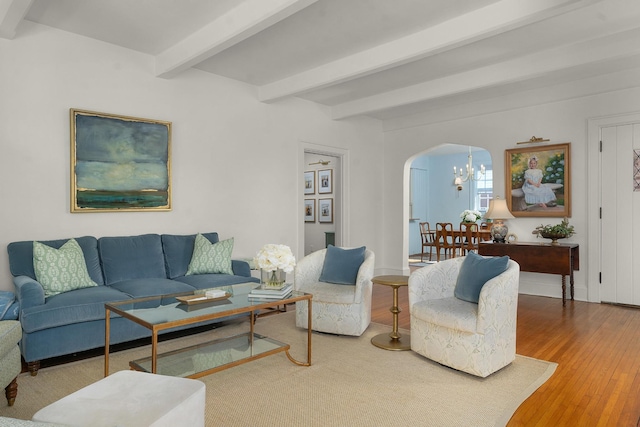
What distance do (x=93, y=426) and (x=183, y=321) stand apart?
3.41ft

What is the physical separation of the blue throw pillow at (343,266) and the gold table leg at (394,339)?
54 cm

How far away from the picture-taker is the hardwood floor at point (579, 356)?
7.90 ft

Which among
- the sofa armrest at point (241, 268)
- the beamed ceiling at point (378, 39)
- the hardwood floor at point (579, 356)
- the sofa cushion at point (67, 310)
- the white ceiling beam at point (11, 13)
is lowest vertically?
the hardwood floor at point (579, 356)

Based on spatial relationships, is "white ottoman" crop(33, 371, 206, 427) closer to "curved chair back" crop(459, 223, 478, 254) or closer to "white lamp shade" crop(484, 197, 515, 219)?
"white lamp shade" crop(484, 197, 515, 219)

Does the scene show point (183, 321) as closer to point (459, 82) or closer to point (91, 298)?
point (91, 298)

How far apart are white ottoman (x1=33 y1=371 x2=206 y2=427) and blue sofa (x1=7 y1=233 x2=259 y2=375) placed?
1.60m

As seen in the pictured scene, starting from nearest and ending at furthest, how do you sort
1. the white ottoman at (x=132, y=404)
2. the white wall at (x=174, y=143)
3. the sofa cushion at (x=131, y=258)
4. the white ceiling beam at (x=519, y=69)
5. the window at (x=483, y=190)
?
the white ottoman at (x=132, y=404), the white wall at (x=174, y=143), the sofa cushion at (x=131, y=258), the white ceiling beam at (x=519, y=69), the window at (x=483, y=190)

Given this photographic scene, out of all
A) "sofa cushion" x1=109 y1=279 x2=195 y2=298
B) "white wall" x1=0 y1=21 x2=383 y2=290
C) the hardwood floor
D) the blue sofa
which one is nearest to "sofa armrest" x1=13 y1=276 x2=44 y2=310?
the blue sofa

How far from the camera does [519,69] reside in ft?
14.8

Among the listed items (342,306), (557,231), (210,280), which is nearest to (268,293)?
(342,306)

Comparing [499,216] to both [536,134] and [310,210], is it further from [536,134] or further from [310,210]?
[310,210]

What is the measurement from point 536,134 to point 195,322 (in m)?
5.02

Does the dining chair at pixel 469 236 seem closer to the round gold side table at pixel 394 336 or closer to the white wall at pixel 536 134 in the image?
the white wall at pixel 536 134

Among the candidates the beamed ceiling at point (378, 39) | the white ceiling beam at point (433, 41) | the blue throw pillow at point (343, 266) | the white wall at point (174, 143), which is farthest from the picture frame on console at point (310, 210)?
the blue throw pillow at point (343, 266)
